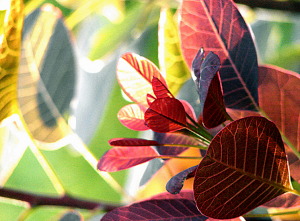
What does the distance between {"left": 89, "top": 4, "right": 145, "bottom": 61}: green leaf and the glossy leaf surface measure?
51 cm

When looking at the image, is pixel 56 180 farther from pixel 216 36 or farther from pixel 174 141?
pixel 216 36

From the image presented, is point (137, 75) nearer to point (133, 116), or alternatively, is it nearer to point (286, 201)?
point (133, 116)

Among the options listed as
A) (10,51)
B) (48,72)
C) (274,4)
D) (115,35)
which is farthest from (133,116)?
(115,35)

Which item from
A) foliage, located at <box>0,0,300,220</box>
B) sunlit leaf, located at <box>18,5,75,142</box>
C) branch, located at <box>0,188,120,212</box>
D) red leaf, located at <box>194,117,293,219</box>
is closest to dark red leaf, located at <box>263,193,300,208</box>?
foliage, located at <box>0,0,300,220</box>

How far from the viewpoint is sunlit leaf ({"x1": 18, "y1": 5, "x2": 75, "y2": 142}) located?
0.47 m

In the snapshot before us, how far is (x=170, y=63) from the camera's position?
0.46 m

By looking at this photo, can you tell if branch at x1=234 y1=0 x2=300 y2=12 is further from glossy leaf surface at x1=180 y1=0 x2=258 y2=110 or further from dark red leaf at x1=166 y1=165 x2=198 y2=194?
dark red leaf at x1=166 y1=165 x2=198 y2=194

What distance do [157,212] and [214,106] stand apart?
124 millimetres

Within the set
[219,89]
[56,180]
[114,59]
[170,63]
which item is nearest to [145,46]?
[114,59]

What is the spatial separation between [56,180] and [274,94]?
37 centimetres

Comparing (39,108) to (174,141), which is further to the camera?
(39,108)

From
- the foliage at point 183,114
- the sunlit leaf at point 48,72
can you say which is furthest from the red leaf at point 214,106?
the sunlit leaf at point 48,72

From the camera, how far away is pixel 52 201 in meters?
0.41

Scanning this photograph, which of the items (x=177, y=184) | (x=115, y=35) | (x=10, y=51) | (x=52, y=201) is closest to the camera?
(x=177, y=184)
